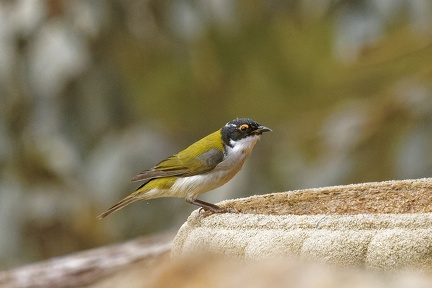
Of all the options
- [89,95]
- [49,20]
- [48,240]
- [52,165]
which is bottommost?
[48,240]

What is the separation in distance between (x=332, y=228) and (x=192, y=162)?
1.24m

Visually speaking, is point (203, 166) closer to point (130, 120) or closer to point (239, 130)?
point (239, 130)

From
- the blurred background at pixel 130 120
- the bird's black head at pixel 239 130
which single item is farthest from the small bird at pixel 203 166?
the blurred background at pixel 130 120

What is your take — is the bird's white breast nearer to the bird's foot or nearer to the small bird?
the small bird

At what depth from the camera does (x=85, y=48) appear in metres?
6.21

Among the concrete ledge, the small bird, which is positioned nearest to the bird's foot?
the concrete ledge

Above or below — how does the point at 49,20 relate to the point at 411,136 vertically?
above

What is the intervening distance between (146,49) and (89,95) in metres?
2.86

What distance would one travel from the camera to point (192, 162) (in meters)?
2.98

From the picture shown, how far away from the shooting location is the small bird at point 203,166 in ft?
9.70

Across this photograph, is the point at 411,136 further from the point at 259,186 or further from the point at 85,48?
the point at 85,48

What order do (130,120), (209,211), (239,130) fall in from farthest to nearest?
(130,120) → (239,130) → (209,211)

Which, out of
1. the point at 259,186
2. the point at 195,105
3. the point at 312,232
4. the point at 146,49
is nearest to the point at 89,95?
the point at 259,186

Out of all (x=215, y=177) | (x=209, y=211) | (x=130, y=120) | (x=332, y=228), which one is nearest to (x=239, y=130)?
(x=215, y=177)
